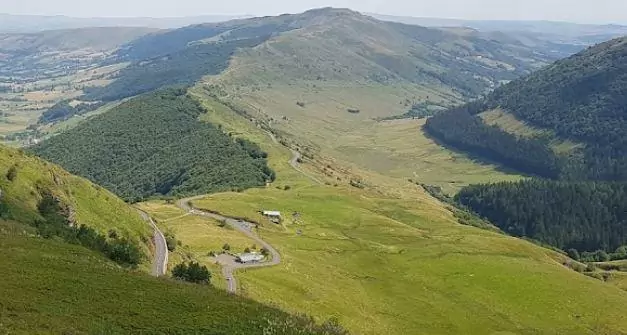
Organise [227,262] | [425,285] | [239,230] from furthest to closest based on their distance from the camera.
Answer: [239,230] → [425,285] → [227,262]

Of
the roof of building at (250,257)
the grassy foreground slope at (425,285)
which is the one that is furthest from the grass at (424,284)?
the roof of building at (250,257)

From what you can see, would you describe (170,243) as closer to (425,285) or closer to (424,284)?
(425,285)

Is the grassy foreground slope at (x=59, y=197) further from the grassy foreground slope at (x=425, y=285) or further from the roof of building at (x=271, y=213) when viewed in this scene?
the roof of building at (x=271, y=213)

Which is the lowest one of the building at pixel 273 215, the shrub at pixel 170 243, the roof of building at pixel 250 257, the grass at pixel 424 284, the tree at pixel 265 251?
the building at pixel 273 215

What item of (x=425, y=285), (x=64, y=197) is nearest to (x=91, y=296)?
(x=64, y=197)

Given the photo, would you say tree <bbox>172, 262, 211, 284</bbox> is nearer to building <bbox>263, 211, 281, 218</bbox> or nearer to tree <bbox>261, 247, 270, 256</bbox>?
tree <bbox>261, 247, 270, 256</bbox>

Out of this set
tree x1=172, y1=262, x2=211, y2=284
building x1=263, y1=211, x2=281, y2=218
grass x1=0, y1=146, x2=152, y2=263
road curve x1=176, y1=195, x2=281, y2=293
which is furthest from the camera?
building x1=263, y1=211, x2=281, y2=218

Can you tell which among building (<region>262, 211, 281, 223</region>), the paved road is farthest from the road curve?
the paved road
